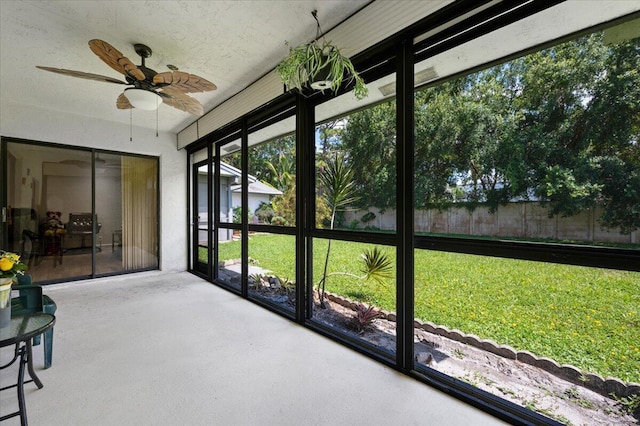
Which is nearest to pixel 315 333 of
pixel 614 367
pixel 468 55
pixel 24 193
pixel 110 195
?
pixel 614 367

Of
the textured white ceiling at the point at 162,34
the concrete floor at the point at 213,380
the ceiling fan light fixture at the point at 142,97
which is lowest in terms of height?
the concrete floor at the point at 213,380

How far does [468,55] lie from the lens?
75.1 inches

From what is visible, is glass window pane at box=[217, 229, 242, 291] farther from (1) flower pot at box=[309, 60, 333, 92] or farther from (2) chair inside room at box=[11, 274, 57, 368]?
(1) flower pot at box=[309, 60, 333, 92]

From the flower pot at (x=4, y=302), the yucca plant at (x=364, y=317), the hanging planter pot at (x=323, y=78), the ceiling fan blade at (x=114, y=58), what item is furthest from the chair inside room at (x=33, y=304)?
the hanging planter pot at (x=323, y=78)

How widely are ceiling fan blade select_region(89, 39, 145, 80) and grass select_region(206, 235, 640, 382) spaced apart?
7.85 ft

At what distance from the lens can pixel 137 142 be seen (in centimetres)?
517

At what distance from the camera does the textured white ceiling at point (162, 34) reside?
2.15 metres

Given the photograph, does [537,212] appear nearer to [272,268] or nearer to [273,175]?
[273,175]

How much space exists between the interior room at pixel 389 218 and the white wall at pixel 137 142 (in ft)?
1.84

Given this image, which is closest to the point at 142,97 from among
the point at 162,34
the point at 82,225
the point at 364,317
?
the point at 162,34

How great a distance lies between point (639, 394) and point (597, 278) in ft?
2.14

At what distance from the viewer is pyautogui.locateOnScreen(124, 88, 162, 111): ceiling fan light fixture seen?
2.50 metres

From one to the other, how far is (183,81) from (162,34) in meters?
0.50

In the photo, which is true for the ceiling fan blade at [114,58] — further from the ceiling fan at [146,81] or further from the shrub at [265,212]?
the shrub at [265,212]
